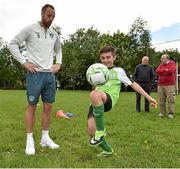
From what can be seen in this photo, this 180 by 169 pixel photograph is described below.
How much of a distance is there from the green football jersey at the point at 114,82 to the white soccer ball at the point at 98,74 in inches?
6.2

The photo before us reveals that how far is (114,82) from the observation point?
226 inches

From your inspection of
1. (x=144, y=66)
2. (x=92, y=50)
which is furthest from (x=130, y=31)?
(x=144, y=66)

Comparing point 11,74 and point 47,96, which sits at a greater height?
point 47,96

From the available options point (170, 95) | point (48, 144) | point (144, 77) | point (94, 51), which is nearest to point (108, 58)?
point (48, 144)

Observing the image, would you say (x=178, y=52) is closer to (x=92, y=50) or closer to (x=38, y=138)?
(x=92, y=50)

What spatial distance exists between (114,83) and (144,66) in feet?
26.4

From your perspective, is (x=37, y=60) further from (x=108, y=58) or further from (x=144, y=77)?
(x=144, y=77)

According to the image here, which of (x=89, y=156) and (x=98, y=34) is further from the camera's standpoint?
(x=98, y=34)

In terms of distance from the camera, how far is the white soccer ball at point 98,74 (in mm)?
5441

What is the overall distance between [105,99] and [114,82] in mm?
393

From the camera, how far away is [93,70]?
5492 millimetres

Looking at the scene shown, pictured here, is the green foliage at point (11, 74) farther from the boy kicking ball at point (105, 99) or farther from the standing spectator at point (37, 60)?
the boy kicking ball at point (105, 99)

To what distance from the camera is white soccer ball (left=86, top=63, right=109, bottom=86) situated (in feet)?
17.9

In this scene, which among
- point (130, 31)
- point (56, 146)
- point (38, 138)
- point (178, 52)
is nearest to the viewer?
point (56, 146)
